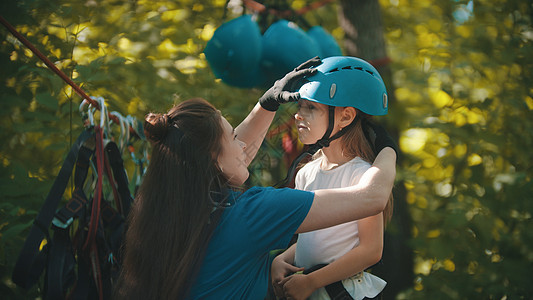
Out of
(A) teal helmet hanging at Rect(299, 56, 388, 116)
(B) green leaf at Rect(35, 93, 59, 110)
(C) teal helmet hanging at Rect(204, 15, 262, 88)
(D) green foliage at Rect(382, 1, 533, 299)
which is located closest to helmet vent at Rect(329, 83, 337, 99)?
(A) teal helmet hanging at Rect(299, 56, 388, 116)

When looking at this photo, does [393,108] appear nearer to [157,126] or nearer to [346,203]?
[346,203]

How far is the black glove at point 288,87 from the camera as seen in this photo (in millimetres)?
1904

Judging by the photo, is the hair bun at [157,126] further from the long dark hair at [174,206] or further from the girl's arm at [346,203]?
the girl's arm at [346,203]

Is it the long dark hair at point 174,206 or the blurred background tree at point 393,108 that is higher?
the long dark hair at point 174,206

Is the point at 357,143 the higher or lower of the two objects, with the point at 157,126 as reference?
lower

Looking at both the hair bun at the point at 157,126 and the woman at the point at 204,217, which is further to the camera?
the hair bun at the point at 157,126

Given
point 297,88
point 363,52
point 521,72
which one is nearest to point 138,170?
point 297,88

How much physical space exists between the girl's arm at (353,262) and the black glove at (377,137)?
319mm

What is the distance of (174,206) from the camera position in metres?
1.63

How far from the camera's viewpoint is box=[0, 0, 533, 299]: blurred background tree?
2.64 metres

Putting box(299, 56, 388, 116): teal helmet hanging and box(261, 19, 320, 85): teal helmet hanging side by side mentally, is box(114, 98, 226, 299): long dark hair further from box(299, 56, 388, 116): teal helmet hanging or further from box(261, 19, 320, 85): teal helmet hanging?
box(261, 19, 320, 85): teal helmet hanging

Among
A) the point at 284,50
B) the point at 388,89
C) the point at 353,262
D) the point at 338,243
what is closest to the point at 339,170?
the point at 338,243

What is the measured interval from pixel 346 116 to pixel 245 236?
82 cm

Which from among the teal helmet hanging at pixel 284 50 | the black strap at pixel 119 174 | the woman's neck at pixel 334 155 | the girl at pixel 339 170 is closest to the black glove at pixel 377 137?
the girl at pixel 339 170
